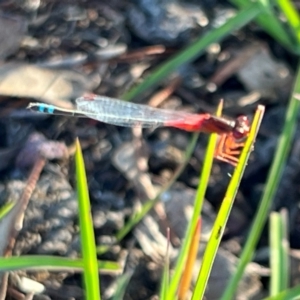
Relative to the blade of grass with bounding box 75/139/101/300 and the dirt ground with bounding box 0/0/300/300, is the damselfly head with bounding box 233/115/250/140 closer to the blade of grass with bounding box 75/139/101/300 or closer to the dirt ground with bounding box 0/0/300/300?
the dirt ground with bounding box 0/0/300/300

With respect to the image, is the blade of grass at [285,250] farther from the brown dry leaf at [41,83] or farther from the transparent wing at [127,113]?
the brown dry leaf at [41,83]

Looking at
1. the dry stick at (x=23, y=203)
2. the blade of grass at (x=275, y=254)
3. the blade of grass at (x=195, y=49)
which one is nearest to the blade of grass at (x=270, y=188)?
the blade of grass at (x=275, y=254)

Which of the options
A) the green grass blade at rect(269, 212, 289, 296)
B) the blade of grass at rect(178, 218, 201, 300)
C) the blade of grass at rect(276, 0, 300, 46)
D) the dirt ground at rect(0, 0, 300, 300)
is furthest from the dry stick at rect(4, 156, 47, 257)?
the blade of grass at rect(276, 0, 300, 46)

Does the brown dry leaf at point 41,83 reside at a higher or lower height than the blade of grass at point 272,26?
lower

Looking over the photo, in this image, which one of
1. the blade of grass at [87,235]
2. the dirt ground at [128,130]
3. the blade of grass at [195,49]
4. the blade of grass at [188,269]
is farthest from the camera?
the blade of grass at [195,49]

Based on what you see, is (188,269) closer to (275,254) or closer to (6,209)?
(275,254)

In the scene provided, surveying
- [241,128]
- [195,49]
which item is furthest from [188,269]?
[195,49]
